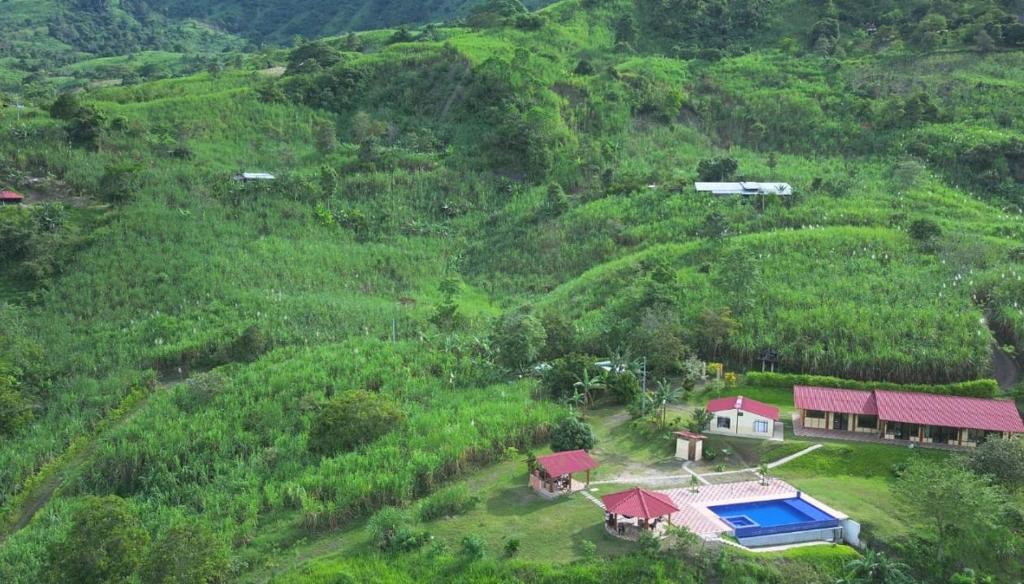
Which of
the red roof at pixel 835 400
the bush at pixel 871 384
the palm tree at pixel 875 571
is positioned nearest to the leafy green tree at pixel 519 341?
the bush at pixel 871 384

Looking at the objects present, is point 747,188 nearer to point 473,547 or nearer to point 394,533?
point 473,547

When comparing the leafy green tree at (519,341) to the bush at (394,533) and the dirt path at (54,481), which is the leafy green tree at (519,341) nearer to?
the bush at (394,533)

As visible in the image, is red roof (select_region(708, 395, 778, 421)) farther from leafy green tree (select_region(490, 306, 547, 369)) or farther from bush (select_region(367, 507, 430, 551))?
bush (select_region(367, 507, 430, 551))

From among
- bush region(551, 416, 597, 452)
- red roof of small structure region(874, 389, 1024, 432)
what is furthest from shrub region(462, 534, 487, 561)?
red roof of small structure region(874, 389, 1024, 432)

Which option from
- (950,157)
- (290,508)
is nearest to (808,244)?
(950,157)

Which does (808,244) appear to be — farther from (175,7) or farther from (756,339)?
(175,7)

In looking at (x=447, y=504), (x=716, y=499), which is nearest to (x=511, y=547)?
(x=447, y=504)
